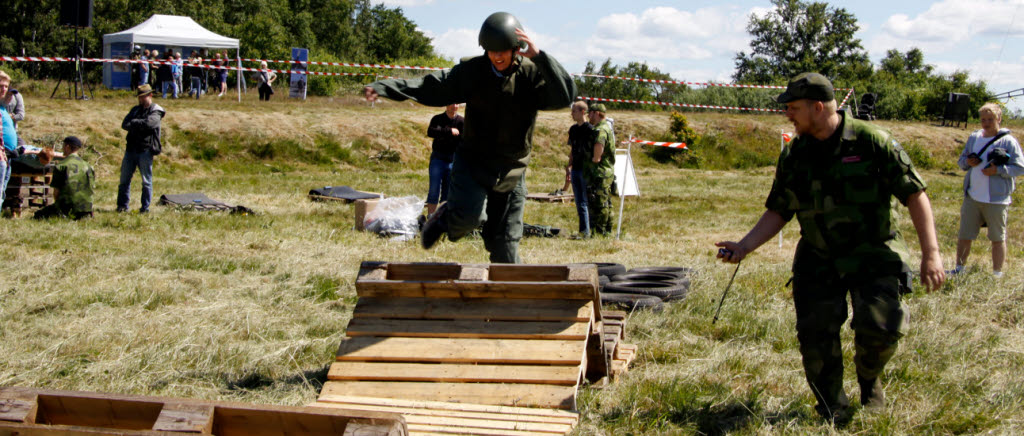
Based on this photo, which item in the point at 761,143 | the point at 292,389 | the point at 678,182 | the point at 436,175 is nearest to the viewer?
the point at 292,389

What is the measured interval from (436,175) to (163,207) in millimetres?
5039

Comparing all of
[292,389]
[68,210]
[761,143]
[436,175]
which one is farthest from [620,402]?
[761,143]

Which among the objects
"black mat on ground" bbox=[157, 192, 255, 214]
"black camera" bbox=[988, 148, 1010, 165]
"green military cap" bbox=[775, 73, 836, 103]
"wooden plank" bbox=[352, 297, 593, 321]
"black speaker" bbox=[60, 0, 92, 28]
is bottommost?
"black mat on ground" bbox=[157, 192, 255, 214]

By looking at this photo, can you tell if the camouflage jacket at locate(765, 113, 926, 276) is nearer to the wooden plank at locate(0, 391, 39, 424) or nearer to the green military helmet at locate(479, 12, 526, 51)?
the green military helmet at locate(479, 12, 526, 51)

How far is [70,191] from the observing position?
11250mm

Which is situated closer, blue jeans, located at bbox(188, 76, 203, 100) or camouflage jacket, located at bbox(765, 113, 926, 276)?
camouflage jacket, located at bbox(765, 113, 926, 276)

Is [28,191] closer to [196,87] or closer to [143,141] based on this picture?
[143,141]

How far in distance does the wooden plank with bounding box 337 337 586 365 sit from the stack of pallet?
9.40 m

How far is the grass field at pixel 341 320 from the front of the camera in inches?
179

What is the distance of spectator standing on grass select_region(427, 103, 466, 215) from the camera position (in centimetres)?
1070

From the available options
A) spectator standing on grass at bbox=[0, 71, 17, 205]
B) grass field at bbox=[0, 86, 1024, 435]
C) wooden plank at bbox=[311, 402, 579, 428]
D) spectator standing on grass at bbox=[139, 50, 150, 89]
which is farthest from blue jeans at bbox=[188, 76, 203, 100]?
wooden plank at bbox=[311, 402, 579, 428]

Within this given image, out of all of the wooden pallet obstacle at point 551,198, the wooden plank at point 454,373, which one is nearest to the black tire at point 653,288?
the wooden plank at point 454,373

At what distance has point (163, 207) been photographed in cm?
1316

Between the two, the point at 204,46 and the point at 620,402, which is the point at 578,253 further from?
the point at 204,46
